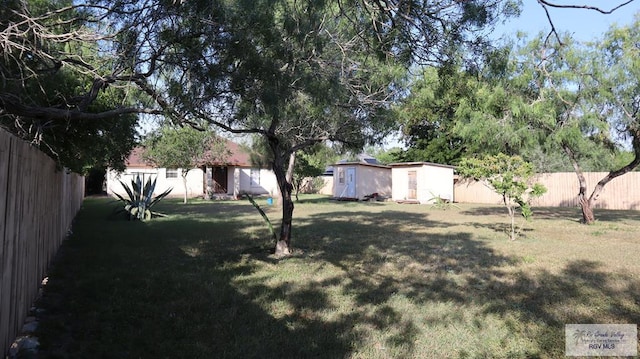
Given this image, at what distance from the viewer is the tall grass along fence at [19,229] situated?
3.16 metres

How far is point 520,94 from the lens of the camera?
570 inches

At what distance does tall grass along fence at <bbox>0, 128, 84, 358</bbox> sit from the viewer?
3.16m

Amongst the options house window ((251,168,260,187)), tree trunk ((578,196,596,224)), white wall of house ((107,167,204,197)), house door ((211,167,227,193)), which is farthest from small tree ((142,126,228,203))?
tree trunk ((578,196,596,224))

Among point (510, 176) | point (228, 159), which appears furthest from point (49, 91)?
point (228, 159)

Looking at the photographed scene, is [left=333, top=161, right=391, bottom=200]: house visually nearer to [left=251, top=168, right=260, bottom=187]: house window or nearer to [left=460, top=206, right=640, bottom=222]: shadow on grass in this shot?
[left=251, top=168, right=260, bottom=187]: house window

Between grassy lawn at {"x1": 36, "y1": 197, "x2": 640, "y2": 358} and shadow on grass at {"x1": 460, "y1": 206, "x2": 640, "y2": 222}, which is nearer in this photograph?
grassy lawn at {"x1": 36, "y1": 197, "x2": 640, "y2": 358}

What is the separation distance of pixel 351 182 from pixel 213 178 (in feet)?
37.4

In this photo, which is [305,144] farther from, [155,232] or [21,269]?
[21,269]

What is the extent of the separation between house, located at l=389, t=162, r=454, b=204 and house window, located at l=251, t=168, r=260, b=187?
39.5 ft

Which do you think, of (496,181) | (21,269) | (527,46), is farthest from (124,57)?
(527,46)

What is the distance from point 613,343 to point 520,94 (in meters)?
12.0

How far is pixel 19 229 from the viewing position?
3793 millimetres

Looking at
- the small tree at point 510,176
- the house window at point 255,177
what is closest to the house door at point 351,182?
the house window at point 255,177

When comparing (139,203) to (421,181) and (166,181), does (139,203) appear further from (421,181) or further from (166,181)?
Answer: (166,181)
